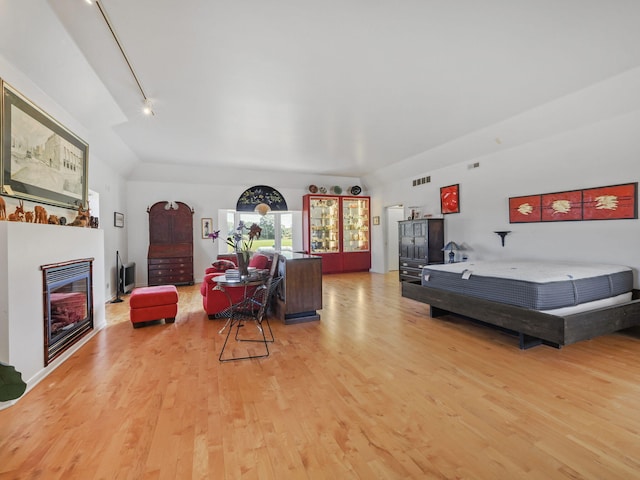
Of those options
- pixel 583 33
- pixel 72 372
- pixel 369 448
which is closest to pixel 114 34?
pixel 72 372

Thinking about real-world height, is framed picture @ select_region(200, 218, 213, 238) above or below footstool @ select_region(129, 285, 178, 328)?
above

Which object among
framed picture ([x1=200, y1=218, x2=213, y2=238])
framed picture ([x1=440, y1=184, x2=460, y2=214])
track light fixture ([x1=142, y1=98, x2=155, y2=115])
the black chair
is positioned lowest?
the black chair

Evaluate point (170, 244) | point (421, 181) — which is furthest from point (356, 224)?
point (170, 244)

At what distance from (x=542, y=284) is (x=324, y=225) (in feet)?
20.8

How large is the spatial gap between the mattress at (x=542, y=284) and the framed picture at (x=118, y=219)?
21.1 ft

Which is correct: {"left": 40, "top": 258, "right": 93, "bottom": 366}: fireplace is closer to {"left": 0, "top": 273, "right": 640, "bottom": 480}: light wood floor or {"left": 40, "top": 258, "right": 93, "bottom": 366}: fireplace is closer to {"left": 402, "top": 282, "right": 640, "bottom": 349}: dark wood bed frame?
{"left": 0, "top": 273, "right": 640, "bottom": 480}: light wood floor

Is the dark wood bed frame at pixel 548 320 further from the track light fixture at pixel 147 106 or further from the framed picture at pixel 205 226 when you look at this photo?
the framed picture at pixel 205 226

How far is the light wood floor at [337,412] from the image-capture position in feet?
5.04

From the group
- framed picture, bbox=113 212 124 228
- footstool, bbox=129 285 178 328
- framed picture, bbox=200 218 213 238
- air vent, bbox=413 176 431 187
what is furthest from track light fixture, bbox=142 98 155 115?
air vent, bbox=413 176 431 187

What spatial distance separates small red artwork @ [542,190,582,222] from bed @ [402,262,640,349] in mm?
1070

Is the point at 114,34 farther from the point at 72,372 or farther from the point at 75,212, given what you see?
the point at 72,372

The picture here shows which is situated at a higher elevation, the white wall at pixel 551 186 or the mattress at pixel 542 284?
the white wall at pixel 551 186

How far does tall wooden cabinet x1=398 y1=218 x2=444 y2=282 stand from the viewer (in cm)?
650

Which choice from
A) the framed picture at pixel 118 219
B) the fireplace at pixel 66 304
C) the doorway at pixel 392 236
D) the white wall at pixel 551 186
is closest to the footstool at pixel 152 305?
the fireplace at pixel 66 304
